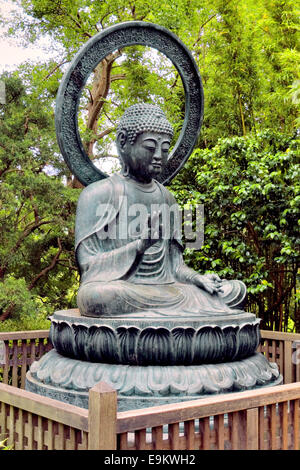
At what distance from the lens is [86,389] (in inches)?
137

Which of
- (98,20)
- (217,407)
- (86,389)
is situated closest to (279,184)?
(86,389)

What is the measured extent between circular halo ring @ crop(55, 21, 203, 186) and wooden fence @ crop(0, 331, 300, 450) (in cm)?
232

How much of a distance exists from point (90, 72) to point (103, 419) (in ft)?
10.4

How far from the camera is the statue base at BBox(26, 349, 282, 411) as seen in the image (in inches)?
133

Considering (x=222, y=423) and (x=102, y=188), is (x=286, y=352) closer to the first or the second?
(x=102, y=188)

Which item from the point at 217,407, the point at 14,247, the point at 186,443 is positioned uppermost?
the point at 14,247

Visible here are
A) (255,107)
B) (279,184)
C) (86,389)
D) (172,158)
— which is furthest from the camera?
(255,107)

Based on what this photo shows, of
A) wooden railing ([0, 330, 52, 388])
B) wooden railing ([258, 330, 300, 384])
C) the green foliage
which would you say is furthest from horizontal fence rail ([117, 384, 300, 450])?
the green foliage

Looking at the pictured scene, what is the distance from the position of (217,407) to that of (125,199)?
83.9 inches

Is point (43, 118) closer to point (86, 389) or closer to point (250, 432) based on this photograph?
point (86, 389)

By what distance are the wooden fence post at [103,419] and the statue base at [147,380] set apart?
45.0 inches

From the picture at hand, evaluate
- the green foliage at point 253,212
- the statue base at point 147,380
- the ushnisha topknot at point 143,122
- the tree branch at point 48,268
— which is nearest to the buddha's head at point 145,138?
the ushnisha topknot at point 143,122

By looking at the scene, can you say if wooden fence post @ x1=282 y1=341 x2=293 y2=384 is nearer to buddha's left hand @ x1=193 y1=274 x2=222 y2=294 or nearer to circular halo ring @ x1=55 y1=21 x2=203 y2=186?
buddha's left hand @ x1=193 y1=274 x2=222 y2=294

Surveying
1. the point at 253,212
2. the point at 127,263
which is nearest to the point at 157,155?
the point at 127,263
